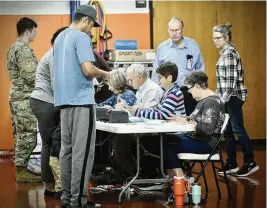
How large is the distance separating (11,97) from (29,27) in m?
0.75

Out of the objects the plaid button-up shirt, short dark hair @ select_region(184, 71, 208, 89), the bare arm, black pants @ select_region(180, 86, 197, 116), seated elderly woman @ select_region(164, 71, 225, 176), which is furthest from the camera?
black pants @ select_region(180, 86, 197, 116)

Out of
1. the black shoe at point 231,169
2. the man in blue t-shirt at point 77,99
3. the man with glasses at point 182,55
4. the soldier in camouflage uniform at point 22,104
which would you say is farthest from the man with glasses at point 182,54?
the man in blue t-shirt at point 77,99

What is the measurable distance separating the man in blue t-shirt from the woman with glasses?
2213 millimetres

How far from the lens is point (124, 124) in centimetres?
529

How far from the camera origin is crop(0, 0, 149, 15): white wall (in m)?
8.46

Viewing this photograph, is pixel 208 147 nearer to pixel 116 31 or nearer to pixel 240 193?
pixel 240 193

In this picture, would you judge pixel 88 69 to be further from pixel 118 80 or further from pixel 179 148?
pixel 118 80

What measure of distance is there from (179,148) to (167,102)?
0.47 metres

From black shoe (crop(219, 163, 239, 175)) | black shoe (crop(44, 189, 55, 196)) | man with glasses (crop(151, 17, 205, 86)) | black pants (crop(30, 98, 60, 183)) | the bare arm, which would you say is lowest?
black shoe (crop(44, 189, 55, 196))

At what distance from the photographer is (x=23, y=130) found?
259 inches

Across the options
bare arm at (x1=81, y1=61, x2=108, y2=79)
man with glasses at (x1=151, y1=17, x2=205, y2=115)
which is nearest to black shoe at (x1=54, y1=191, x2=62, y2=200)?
bare arm at (x1=81, y1=61, x2=108, y2=79)

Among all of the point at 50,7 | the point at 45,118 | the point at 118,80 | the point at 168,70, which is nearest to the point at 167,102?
the point at 168,70

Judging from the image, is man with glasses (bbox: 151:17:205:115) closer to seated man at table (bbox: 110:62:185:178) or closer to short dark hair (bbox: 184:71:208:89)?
seated man at table (bbox: 110:62:185:178)

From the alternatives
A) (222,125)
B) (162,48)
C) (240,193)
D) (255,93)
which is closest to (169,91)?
(222,125)
